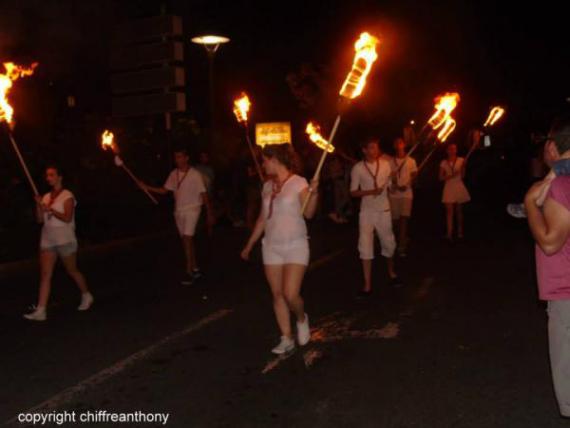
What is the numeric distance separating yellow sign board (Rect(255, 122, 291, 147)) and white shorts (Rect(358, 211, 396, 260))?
39.6 ft

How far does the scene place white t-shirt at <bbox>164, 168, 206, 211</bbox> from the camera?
9.74 metres

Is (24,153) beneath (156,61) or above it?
beneath

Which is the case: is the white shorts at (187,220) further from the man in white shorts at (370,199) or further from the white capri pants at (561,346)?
the white capri pants at (561,346)

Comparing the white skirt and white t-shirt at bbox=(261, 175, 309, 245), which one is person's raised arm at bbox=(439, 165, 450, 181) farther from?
white t-shirt at bbox=(261, 175, 309, 245)

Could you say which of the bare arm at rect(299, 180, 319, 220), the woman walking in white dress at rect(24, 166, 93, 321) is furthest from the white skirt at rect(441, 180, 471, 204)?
the bare arm at rect(299, 180, 319, 220)

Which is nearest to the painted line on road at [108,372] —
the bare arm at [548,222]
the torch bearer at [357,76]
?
the torch bearer at [357,76]

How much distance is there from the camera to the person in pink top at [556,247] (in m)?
3.60

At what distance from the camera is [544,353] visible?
5.86 metres

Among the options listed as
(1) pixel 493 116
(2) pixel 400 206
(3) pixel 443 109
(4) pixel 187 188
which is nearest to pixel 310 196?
(3) pixel 443 109

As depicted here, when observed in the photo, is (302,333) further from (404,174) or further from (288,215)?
(404,174)

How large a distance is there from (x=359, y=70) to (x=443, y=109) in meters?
3.46

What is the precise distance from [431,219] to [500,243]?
5.59 metres

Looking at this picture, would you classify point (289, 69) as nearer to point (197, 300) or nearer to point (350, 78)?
point (197, 300)

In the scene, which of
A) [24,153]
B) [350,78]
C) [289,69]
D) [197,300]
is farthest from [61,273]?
[289,69]
